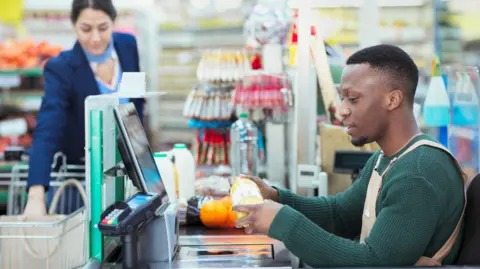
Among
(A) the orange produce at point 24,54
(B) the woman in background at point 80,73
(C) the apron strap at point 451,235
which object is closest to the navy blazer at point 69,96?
(B) the woman in background at point 80,73

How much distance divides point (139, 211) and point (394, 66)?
35.0 inches

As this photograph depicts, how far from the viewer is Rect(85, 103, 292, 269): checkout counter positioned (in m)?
2.04

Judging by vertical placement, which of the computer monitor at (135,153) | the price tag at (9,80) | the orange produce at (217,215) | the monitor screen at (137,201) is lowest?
the orange produce at (217,215)

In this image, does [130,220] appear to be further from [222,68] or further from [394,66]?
[222,68]

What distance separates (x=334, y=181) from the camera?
386 cm

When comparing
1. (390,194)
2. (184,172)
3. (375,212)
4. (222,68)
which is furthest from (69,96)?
(390,194)

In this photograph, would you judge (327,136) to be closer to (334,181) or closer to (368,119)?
(334,181)

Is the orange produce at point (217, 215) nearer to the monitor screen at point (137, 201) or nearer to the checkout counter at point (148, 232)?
the checkout counter at point (148, 232)

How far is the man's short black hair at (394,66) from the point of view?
6.93 ft

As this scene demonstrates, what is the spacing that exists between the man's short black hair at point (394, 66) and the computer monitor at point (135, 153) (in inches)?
31.2

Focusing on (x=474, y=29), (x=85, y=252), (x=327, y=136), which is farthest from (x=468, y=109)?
(x=474, y=29)

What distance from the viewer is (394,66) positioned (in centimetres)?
212

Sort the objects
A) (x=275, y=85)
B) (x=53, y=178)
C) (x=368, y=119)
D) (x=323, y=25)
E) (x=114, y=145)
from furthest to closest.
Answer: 1. (x=275, y=85)
2. (x=323, y=25)
3. (x=53, y=178)
4. (x=114, y=145)
5. (x=368, y=119)

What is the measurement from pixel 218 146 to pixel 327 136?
1.62 m
